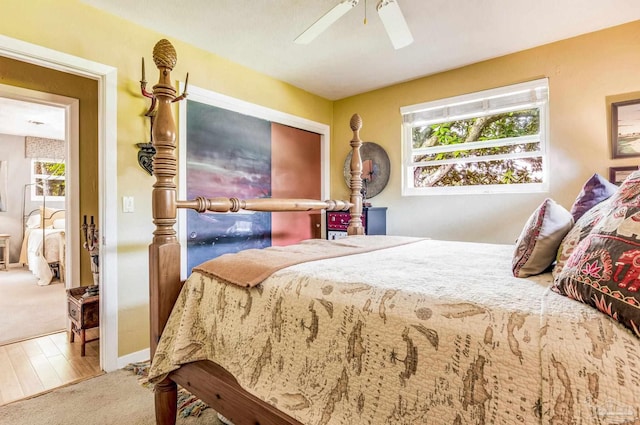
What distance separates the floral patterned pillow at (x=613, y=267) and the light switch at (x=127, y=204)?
8.38 feet

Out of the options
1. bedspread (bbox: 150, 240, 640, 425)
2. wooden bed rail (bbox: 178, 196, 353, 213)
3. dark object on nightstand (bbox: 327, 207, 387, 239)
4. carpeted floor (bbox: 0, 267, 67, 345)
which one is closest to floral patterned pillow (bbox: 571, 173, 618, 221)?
bedspread (bbox: 150, 240, 640, 425)

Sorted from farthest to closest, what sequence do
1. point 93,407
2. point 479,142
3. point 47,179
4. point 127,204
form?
1. point 47,179
2. point 479,142
3. point 127,204
4. point 93,407

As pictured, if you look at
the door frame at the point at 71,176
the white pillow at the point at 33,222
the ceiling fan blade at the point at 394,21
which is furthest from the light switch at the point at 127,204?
the white pillow at the point at 33,222

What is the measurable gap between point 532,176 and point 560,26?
3.91ft

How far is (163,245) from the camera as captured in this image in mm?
1351

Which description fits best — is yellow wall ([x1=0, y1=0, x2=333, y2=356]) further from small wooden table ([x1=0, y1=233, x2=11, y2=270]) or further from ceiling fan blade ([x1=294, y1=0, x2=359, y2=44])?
small wooden table ([x1=0, y1=233, x2=11, y2=270])

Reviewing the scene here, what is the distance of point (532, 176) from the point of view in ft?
9.77

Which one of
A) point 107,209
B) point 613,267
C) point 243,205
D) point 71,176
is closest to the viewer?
point 613,267

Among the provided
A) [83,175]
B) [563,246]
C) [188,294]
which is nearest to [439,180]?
[563,246]

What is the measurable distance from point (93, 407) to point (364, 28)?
306 centimetres

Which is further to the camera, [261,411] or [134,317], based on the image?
[134,317]

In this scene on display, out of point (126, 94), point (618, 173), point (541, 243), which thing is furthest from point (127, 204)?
point (618, 173)

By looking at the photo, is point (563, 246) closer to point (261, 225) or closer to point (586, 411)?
point (586, 411)

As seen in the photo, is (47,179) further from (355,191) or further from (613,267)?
(613,267)
